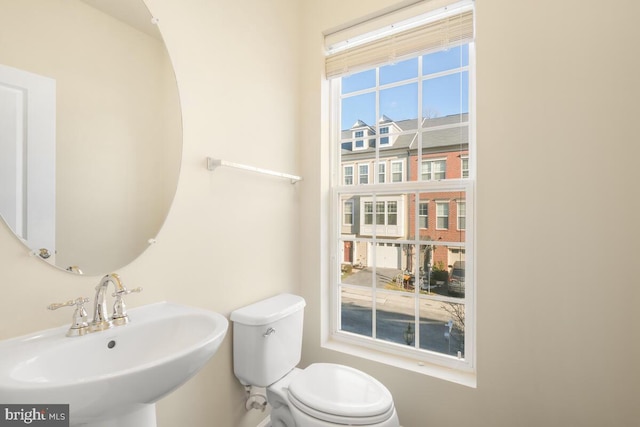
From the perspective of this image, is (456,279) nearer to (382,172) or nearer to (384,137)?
(382,172)

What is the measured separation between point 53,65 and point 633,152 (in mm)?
2081

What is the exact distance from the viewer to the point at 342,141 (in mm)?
2012

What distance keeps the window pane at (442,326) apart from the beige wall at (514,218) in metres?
0.18

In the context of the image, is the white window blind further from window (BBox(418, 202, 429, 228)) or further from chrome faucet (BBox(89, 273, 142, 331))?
chrome faucet (BBox(89, 273, 142, 331))

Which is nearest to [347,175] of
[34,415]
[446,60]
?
[446,60]

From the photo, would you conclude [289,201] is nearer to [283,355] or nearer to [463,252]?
[283,355]

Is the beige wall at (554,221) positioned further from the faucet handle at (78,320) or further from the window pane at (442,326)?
the faucet handle at (78,320)

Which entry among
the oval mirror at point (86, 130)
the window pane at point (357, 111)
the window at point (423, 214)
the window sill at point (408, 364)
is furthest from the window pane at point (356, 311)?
the oval mirror at point (86, 130)

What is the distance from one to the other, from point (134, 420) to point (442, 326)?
144cm

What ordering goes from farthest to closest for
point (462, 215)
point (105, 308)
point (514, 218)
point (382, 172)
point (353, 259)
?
point (353, 259) < point (382, 172) < point (462, 215) < point (514, 218) < point (105, 308)

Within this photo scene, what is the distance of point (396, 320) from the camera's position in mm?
1797

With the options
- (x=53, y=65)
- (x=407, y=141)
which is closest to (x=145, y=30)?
(x=53, y=65)

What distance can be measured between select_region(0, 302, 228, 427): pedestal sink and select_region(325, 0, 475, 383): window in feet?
3.63

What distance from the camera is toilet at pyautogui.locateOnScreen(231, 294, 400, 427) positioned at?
118cm
